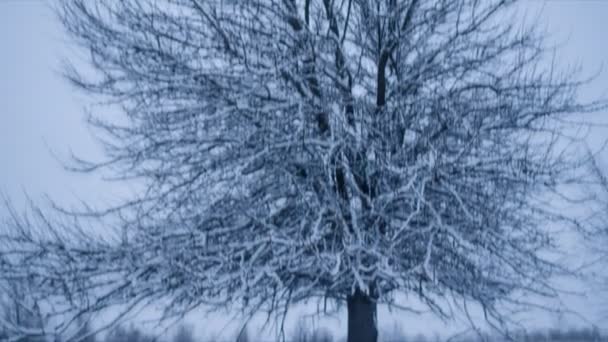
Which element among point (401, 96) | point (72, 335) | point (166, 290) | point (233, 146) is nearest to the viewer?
point (72, 335)

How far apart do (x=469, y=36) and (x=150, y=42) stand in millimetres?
3921

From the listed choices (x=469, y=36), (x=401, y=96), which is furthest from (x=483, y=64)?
(x=401, y=96)

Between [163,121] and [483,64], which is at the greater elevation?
[483,64]

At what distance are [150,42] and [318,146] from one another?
2323 mm

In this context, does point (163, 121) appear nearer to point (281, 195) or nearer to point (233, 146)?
point (233, 146)

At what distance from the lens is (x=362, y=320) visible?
654 centimetres

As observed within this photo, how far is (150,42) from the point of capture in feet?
21.0

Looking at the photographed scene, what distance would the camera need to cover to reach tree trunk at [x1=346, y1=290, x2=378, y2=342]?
256 inches

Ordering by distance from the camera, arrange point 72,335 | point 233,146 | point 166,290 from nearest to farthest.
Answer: point 72,335 < point 166,290 < point 233,146

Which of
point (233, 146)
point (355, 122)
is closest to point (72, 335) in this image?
point (233, 146)

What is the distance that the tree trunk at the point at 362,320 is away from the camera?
650 centimetres

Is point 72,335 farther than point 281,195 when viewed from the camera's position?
No

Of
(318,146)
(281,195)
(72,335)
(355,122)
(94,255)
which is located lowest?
(72,335)

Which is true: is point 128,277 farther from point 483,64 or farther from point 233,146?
point 483,64
